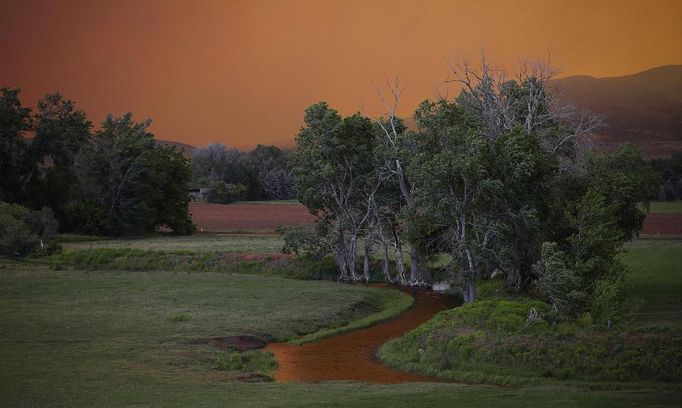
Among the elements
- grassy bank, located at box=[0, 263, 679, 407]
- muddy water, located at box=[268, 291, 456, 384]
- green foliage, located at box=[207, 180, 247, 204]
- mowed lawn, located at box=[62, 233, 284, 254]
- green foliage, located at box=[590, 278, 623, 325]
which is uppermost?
green foliage, located at box=[207, 180, 247, 204]

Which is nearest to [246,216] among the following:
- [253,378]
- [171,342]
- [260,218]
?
[260,218]

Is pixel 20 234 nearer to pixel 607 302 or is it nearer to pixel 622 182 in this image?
pixel 622 182

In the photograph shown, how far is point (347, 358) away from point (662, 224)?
269ft

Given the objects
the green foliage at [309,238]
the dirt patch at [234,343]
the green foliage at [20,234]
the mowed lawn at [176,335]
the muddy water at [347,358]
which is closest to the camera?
the mowed lawn at [176,335]

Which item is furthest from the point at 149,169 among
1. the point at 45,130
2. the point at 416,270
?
the point at 416,270

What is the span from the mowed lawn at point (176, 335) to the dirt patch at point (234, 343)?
0.77 meters

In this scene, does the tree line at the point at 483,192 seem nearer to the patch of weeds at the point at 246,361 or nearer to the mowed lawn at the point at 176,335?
the mowed lawn at the point at 176,335

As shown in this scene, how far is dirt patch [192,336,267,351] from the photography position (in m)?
38.1

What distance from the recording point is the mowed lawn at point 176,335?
79.5 feet

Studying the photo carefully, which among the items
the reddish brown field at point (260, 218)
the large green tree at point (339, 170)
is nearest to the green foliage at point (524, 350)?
the large green tree at point (339, 170)

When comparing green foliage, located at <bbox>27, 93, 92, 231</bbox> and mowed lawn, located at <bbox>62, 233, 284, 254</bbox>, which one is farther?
green foliage, located at <bbox>27, 93, 92, 231</bbox>

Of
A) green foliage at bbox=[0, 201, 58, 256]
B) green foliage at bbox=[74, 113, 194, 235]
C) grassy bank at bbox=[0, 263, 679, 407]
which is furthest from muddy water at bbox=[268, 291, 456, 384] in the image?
green foliage at bbox=[74, 113, 194, 235]

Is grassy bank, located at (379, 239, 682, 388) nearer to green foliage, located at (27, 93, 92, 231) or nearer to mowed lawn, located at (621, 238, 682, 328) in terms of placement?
mowed lawn, located at (621, 238, 682, 328)

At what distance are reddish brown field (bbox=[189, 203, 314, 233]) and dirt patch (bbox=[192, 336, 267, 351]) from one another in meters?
69.0
